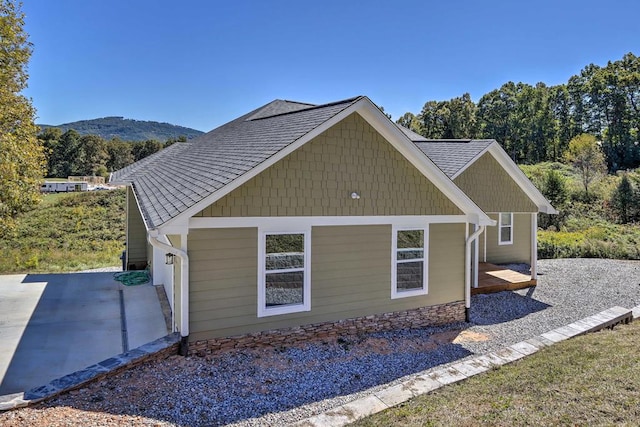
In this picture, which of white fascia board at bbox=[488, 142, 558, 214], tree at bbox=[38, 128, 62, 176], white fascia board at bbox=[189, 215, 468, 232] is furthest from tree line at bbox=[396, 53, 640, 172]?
tree at bbox=[38, 128, 62, 176]

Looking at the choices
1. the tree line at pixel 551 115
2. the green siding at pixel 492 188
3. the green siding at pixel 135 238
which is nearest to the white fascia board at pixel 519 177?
the green siding at pixel 492 188

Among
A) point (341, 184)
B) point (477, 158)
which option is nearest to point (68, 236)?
point (341, 184)

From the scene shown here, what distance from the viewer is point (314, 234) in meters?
7.94

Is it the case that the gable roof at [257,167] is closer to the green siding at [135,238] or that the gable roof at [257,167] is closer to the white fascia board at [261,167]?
the white fascia board at [261,167]

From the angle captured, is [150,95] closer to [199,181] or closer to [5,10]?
[5,10]

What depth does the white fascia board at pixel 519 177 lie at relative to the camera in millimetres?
13531

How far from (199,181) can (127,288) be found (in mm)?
5936

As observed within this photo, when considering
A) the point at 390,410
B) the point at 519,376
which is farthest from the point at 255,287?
the point at 519,376

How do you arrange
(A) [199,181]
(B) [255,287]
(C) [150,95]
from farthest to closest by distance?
(C) [150,95] < (A) [199,181] < (B) [255,287]

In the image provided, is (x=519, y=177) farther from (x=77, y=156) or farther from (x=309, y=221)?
(x=77, y=156)

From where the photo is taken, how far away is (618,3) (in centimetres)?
1642

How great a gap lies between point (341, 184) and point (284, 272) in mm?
2187

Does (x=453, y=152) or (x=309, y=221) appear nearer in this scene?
(x=309, y=221)

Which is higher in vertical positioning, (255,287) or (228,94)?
(228,94)
